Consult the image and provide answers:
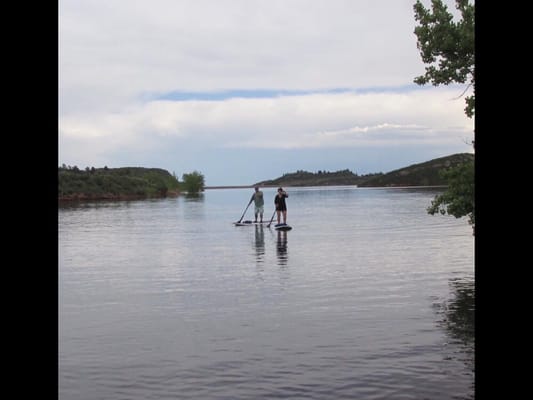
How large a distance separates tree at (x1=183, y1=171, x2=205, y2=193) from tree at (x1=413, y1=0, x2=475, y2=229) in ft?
346

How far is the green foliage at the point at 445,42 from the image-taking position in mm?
15484

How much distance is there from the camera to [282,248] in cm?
2236

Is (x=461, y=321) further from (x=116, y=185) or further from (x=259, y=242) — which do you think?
(x=116, y=185)

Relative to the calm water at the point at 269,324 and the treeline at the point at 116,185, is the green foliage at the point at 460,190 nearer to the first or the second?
the calm water at the point at 269,324

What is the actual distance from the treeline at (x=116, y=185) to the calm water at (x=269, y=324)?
80009 millimetres

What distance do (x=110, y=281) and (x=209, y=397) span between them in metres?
9.44

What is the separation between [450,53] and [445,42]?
0.40m

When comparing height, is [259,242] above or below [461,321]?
above

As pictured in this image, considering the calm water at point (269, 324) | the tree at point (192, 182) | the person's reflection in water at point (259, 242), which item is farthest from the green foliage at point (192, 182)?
the calm water at point (269, 324)

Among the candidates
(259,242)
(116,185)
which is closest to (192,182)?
(116,185)
